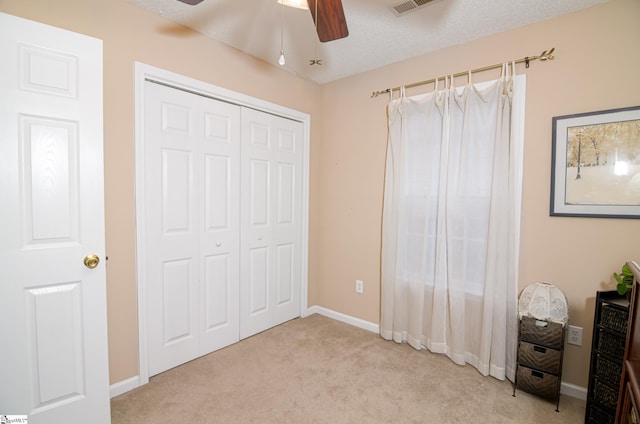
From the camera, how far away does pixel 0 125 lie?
1.33 meters

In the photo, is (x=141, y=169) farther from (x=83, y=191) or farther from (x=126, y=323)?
(x=126, y=323)

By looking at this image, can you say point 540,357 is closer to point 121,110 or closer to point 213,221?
point 213,221

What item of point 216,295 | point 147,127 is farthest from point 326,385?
point 147,127

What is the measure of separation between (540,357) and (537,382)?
0.57 ft

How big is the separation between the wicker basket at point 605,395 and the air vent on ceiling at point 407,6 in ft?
7.86

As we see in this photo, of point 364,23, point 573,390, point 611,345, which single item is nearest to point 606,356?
point 611,345

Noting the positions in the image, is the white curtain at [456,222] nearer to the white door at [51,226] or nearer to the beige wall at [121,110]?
the beige wall at [121,110]

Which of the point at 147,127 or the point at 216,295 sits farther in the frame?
the point at 216,295

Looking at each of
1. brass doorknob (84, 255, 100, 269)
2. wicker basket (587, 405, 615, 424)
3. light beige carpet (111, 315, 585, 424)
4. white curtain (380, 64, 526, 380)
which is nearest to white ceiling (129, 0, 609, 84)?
white curtain (380, 64, 526, 380)

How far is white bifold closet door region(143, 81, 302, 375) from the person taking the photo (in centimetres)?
211

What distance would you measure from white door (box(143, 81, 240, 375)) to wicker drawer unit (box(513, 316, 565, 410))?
221 cm

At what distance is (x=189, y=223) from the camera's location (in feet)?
7.44

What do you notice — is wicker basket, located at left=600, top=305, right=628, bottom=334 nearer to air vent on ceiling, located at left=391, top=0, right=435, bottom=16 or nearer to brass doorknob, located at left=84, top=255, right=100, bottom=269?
air vent on ceiling, located at left=391, top=0, right=435, bottom=16

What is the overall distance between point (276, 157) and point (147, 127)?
1166mm
